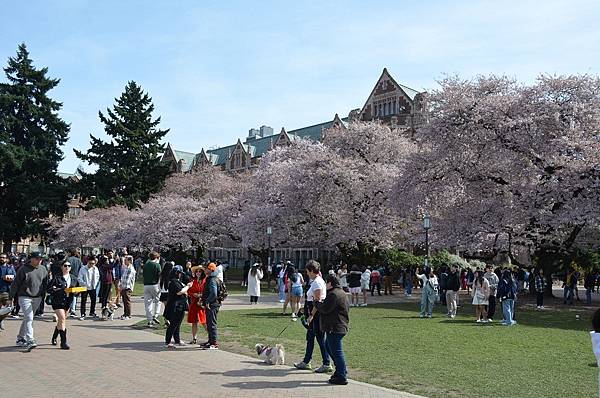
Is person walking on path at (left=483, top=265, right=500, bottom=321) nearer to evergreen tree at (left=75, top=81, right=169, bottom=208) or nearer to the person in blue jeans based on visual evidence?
the person in blue jeans

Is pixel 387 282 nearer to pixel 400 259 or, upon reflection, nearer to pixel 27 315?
pixel 400 259

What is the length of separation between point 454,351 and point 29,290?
8.70 m

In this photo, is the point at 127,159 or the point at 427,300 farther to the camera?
the point at 127,159

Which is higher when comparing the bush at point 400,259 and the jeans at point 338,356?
the bush at point 400,259

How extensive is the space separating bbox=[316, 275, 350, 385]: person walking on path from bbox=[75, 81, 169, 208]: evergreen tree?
5865 cm

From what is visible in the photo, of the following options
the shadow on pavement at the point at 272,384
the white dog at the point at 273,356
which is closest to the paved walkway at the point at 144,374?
the shadow on pavement at the point at 272,384

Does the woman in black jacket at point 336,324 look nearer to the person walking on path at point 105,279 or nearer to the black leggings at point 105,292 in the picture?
the black leggings at point 105,292

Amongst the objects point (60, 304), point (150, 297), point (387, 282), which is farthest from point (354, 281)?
point (60, 304)

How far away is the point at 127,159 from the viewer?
6706 cm

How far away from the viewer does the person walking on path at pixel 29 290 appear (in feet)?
37.0

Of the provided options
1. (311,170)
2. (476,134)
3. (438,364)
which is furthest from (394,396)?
(311,170)

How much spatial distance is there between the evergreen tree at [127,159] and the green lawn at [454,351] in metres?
48.9

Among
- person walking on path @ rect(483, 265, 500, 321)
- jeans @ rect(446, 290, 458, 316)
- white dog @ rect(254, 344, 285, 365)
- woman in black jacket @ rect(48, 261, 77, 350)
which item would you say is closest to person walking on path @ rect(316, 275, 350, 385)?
white dog @ rect(254, 344, 285, 365)

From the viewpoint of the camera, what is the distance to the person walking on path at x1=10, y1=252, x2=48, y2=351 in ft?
37.0
